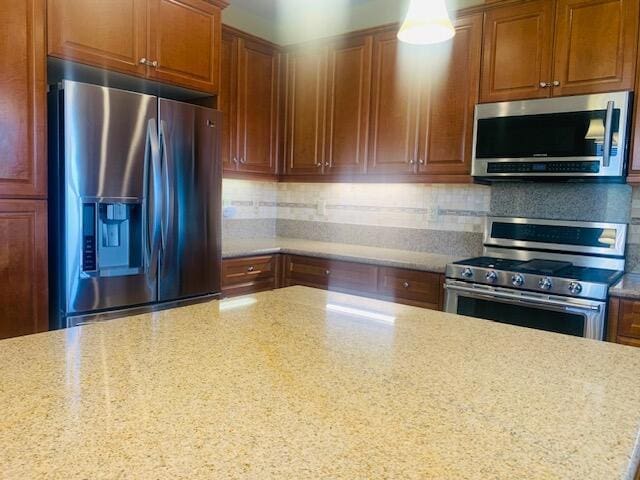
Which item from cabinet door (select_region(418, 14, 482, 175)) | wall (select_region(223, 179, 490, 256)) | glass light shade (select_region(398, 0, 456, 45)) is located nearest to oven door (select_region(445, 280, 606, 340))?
→ wall (select_region(223, 179, 490, 256))

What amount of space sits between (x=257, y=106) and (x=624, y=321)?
106 inches

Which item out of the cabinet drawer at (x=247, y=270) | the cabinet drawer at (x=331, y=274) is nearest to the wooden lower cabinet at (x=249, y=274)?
the cabinet drawer at (x=247, y=270)

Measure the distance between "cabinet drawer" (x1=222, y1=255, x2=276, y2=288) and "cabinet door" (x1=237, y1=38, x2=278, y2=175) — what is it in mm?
711

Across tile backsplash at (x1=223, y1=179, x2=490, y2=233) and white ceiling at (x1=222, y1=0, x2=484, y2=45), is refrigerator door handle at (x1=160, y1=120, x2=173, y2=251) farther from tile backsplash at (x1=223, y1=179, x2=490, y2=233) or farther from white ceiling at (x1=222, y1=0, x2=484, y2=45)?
white ceiling at (x1=222, y1=0, x2=484, y2=45)

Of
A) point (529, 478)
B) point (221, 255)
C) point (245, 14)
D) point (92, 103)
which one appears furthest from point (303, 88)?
point (529, 478)

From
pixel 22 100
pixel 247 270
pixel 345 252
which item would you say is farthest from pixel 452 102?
pixel 22 100

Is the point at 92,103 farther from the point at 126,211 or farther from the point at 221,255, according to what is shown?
the point at 221,255

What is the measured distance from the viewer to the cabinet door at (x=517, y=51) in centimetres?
264

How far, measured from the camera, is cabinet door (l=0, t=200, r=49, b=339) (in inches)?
84.3

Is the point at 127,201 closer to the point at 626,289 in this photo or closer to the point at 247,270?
the point at 247,270

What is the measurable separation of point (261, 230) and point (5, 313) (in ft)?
7.31

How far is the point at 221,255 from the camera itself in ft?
9.77

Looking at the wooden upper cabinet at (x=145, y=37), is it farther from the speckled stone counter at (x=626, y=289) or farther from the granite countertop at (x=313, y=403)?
the speckled stone counter at (x=626, y=289)

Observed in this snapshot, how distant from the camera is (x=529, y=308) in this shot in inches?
97.0
